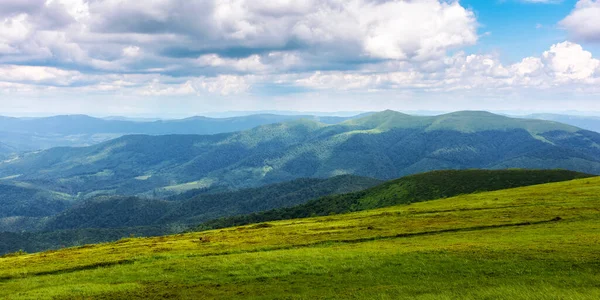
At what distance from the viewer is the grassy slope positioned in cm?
3250

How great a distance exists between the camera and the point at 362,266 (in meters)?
40.4

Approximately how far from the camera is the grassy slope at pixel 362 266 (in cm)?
3250

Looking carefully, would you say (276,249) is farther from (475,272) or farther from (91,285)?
(475,272)

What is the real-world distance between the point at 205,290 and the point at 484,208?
64.8 meters

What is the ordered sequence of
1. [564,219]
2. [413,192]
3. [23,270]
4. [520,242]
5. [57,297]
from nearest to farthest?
[57,297], [520,242], [23,270], [564,219], [413,192]

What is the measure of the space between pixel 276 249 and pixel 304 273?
15.3 metres

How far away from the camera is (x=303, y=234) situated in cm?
6656

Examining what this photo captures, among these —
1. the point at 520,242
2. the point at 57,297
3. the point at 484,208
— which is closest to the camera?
the point at 57,297

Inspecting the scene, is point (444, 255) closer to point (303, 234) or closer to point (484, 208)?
point (303, 234)

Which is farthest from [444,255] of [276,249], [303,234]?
[303,234]

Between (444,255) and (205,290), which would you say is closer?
(205,290)

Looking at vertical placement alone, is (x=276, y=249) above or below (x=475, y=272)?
below

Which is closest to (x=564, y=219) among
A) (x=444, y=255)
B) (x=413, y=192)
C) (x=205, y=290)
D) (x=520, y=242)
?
(x=520, y=242)

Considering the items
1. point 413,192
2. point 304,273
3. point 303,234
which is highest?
point 304,273
